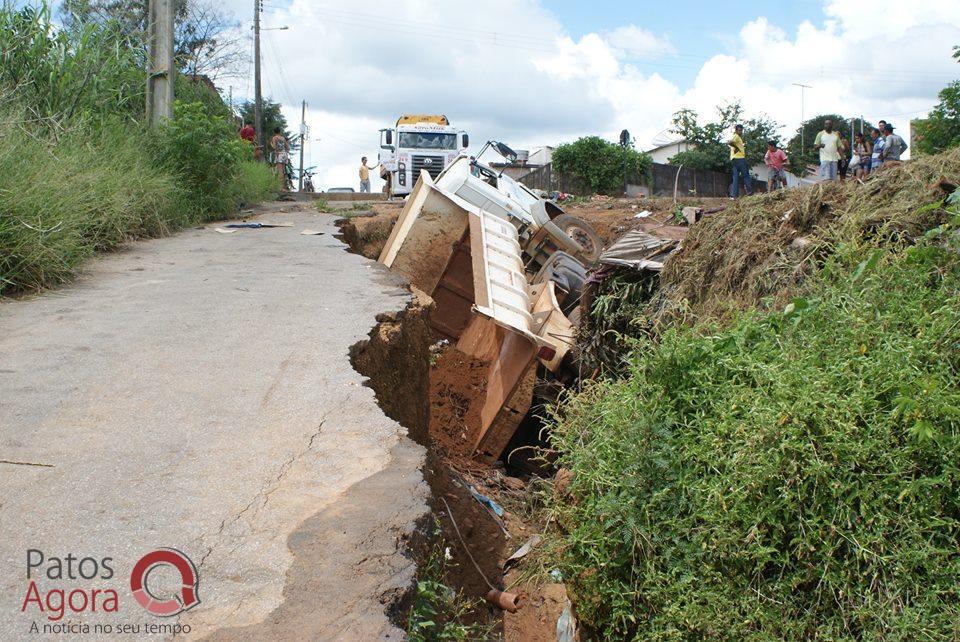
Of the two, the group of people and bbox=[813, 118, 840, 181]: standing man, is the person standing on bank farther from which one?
bbox=[813, 118, 840, 181]: standing man

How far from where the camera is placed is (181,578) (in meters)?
2.47

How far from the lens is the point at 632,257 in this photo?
7.37 metres

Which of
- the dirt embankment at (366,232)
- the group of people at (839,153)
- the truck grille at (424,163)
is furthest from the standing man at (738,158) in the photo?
the truck grille at (424,163)

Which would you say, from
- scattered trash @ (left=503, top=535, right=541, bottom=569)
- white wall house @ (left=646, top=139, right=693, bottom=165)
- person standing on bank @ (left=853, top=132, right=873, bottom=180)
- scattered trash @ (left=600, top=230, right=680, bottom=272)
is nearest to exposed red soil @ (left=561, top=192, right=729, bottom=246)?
person standing on bank @ (left=853, top=132, right=873, bottom=180)

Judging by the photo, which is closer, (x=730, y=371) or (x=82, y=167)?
(x=730, y=371)

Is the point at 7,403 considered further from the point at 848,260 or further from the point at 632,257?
the point at 632,257

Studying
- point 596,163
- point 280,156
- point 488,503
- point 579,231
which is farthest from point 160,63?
point 596,163

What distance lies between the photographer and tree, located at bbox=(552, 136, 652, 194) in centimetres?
2819

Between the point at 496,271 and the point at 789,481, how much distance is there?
21.3 feet

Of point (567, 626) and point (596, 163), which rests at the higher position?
point (596, 163)

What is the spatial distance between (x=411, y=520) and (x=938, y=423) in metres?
2.03

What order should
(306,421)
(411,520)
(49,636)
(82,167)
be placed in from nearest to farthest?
(49,636) → (411,520) → (306,421) → (82,167)

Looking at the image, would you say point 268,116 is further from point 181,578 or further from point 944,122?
point 181,578

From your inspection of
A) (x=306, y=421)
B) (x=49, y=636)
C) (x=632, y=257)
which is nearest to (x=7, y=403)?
(x=306, y=421)
